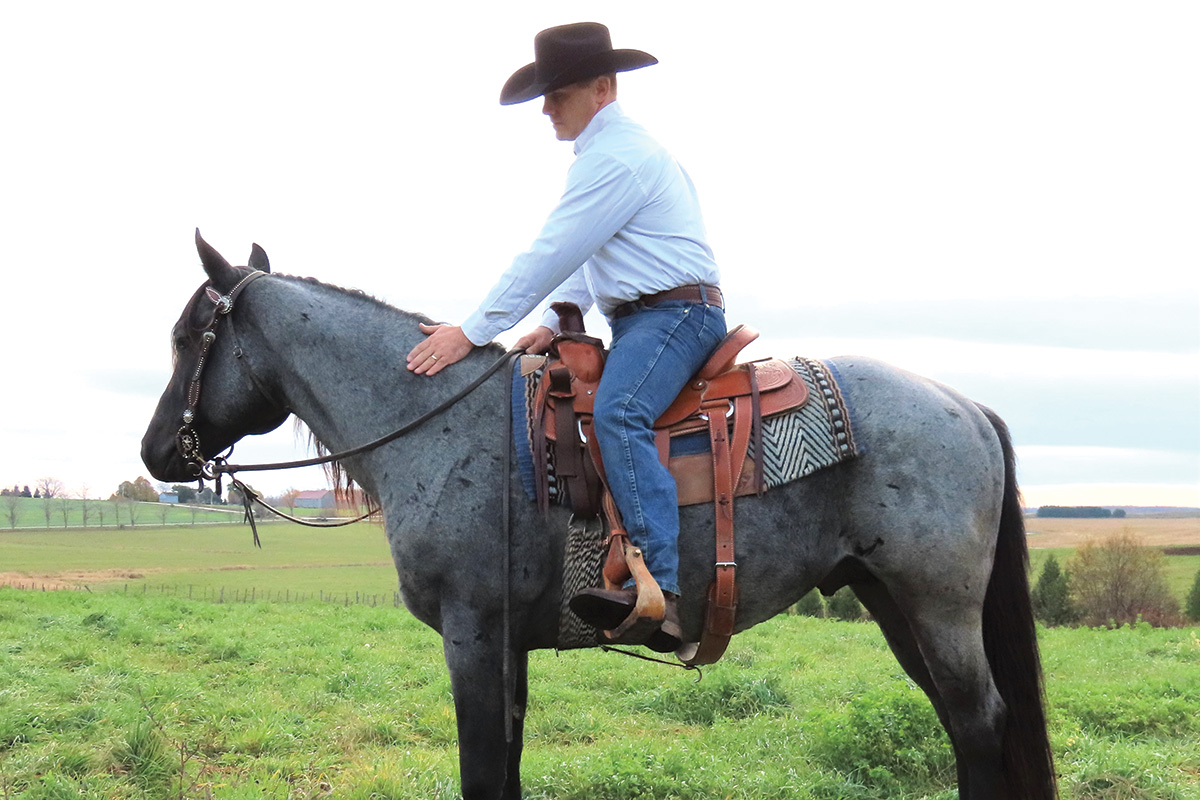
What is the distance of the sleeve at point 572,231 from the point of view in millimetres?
3643

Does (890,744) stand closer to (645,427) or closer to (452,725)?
(452,725)

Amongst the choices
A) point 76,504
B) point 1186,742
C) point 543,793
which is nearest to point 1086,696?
point 1186,742

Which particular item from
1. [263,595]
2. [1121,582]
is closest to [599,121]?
[263,595]

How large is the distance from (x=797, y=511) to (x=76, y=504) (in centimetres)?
2775

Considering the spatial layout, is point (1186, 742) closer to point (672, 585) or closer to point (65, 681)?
point (672, 585)

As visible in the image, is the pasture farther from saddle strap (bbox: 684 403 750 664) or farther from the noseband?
saddle strap (bbox: 684 403 750 664)

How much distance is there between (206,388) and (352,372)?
78 cm

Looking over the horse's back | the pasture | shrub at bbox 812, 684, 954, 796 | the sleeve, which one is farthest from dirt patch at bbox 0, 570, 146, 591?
the horse's back

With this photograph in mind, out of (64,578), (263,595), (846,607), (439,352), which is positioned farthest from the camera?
(263,595)

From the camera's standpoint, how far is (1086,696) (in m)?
7.64

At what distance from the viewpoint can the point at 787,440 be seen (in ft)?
12.4

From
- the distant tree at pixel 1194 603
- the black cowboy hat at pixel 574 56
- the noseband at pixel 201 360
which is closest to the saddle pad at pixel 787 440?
the black cowboy hat at pixel 574 56

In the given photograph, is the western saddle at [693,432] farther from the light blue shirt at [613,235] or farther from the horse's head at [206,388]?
the horse's head at [206,388]

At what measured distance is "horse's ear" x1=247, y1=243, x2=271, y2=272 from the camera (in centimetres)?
452
